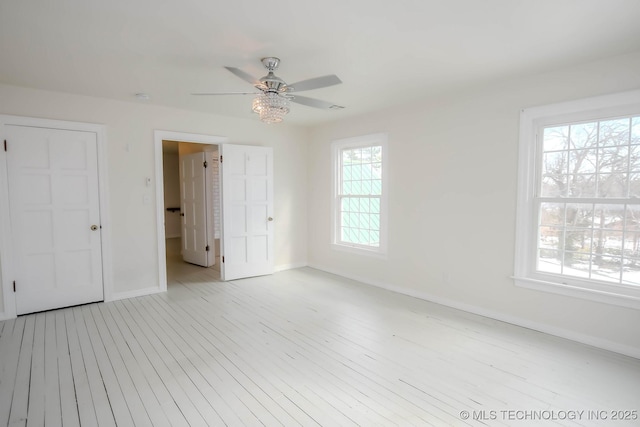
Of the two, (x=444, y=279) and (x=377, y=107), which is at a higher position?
(x=377, y=107)

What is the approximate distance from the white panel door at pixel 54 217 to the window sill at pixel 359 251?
330 centimetres

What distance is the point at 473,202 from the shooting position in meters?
3.66

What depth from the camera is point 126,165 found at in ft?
13.7

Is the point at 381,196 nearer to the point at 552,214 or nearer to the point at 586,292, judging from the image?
the point at 552,214

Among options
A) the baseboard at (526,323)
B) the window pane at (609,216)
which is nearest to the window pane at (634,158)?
the window pane at (609,216)

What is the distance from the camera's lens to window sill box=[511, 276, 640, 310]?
2.71m

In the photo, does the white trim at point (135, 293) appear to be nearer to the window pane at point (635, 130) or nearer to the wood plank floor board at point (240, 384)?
the wood plank floor board at point (240, 384)

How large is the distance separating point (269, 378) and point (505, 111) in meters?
3.35

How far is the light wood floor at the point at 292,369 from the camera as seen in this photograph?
2.05 metres

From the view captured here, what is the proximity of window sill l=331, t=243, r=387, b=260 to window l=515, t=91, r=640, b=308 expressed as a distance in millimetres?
1776

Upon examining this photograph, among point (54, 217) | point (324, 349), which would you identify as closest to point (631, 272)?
point (324, 349)

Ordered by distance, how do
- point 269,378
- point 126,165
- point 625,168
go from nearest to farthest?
point 269,378, point 625,168, point 126,165

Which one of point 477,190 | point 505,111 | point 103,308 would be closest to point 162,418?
point 103,308

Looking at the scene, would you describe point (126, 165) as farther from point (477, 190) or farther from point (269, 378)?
point (477, 190)
